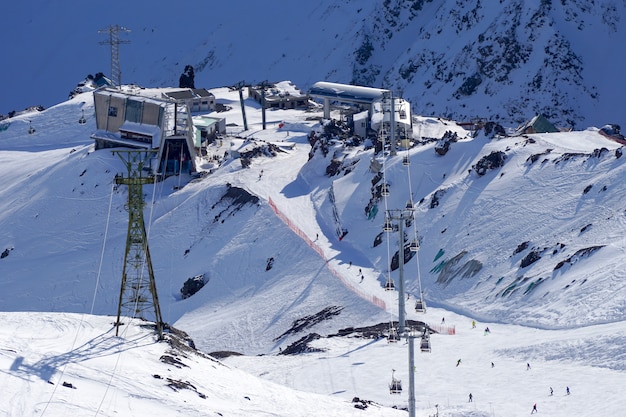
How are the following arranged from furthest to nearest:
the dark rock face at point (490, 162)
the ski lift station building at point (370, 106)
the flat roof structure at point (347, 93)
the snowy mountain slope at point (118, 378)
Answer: the flat roof structure at point (347, 93) → the ski lift station building at point (370, 106) → the dark rock face at point (490, 162) → the snowy mountain slope at point (118, 378)

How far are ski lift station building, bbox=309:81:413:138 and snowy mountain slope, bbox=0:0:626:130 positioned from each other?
2241cm

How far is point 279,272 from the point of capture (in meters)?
82.8

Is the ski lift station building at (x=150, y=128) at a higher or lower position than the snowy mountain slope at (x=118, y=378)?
higher

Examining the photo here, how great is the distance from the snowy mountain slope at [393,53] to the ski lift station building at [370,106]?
22.4 meters

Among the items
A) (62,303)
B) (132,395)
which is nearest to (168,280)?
(62,303)

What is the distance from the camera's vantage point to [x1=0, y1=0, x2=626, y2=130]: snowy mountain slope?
140375 mm

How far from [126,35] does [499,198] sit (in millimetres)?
119485

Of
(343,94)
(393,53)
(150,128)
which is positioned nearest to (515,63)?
(393,53)

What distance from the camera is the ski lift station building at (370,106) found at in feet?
347

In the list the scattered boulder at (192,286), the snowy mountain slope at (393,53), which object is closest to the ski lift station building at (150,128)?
the scattered boulder at (192,286)

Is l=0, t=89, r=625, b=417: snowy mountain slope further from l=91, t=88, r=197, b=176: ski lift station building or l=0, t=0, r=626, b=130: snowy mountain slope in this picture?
l=0, t=0, r=626, b=130: snowy mountain slope

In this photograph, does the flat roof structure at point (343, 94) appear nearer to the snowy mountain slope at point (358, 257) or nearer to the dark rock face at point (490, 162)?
the snowy mountain slope at point (358, 257)

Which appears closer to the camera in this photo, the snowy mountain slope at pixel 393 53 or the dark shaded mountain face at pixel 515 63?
the dark shaded mountain face at pixel 515 63

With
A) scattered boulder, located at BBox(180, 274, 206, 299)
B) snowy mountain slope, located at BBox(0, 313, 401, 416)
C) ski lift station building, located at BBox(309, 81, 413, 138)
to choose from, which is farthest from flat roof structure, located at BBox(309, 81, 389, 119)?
snowy mountain slope, located at BBox(0, 313, 401, 416)
